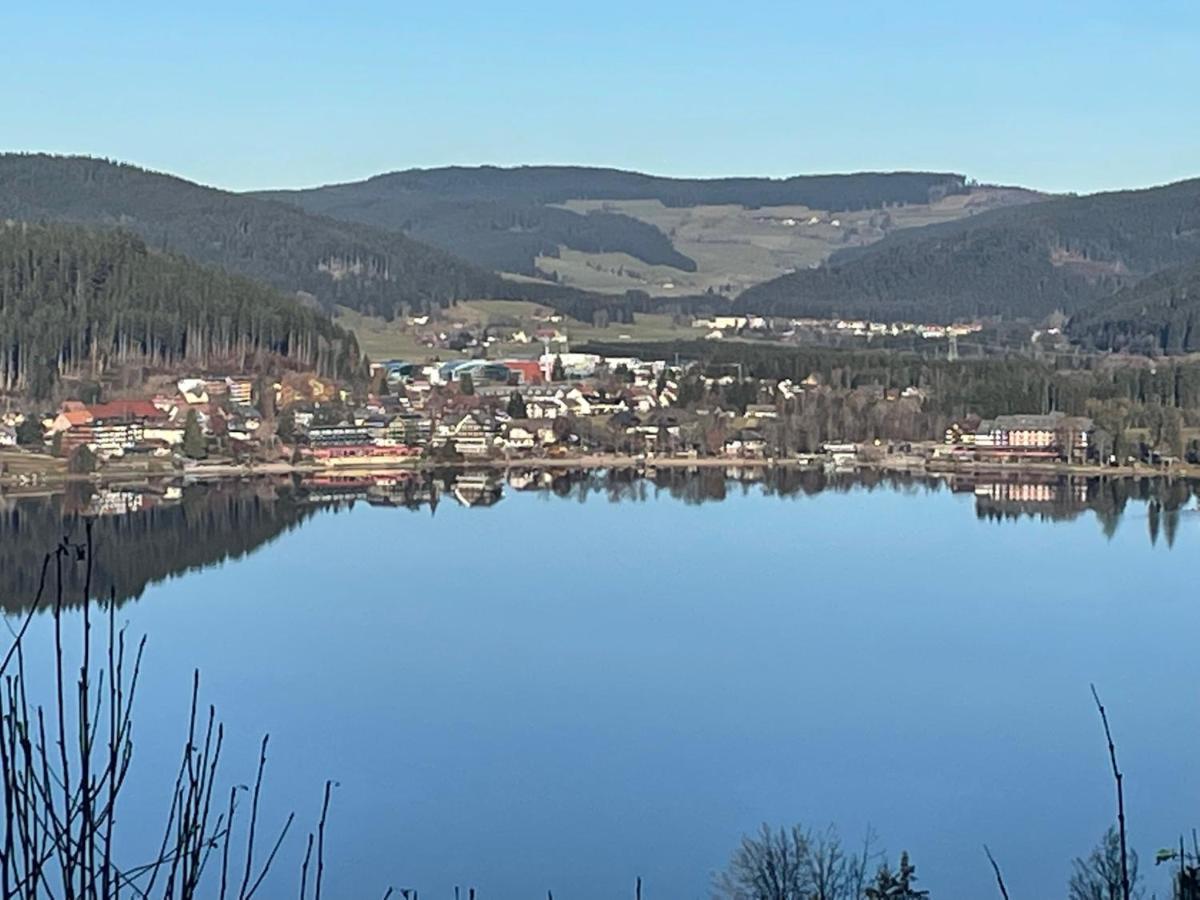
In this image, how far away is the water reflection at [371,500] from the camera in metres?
9.05

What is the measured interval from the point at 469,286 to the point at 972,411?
11136mm

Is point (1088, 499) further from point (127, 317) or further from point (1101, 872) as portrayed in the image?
point (1101, 872)

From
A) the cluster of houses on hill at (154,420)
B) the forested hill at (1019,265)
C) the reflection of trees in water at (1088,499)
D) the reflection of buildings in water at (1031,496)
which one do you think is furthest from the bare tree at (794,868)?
the forested hill at (1019,265)

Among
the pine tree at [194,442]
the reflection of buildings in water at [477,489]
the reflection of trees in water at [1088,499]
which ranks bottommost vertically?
the reflection of buildings in water at [477,489]

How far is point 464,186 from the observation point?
153ft

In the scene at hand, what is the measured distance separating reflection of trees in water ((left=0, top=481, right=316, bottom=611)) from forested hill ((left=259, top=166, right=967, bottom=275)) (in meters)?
21.7

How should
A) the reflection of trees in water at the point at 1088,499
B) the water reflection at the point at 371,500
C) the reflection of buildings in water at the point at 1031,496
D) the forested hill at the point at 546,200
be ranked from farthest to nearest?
the forested hill at the point at 546,200 → the reflection of buildings in water at the point at 1031,496 → the reflection of trees in water at the point at 1088,499 → the water reflection at the point at 371,500

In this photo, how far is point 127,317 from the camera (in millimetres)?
16406

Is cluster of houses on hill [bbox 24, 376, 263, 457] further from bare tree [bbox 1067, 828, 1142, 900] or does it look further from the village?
bare tree [bbox 1067, 828, 1142, 900]

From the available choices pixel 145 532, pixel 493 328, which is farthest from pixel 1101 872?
pixel 493 328

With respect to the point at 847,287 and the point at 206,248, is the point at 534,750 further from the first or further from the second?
the point at 847,287

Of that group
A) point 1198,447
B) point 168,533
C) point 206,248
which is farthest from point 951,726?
point 206,248

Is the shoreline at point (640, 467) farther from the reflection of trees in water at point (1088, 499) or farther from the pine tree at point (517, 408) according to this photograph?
the pine tree at point (517, 408)

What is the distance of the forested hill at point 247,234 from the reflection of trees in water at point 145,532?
1249cm
